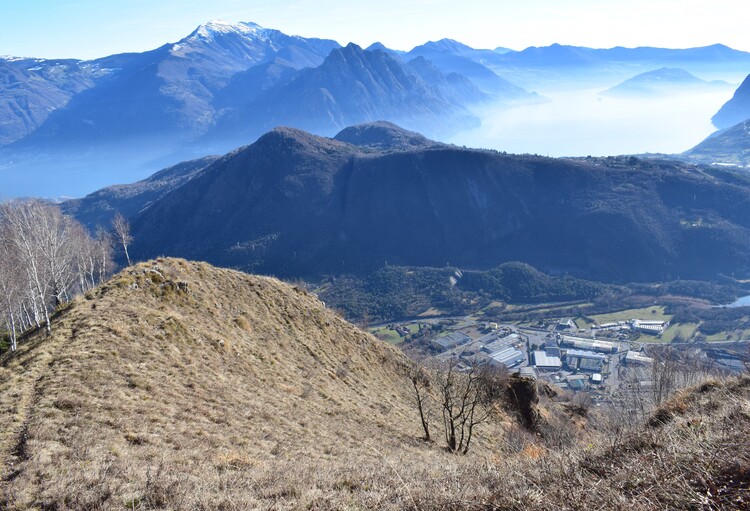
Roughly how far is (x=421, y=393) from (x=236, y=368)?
43.1 feet

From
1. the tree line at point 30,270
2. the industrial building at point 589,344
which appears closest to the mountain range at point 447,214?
the industrial building at point 589,344

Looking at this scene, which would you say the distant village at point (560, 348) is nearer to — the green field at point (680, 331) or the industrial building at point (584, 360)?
the industrial building at point (584, 360)

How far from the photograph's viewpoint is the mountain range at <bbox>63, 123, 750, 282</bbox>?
134 metres

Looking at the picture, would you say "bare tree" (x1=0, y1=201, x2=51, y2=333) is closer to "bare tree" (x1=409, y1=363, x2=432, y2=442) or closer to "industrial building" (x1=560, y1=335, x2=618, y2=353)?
"bare tree" (x1=409, y1=363, x2=432, y2=442)

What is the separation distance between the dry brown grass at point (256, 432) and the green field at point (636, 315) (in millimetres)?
75063

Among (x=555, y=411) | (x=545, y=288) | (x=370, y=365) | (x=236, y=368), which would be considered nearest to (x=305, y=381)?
(x=236, y=368)

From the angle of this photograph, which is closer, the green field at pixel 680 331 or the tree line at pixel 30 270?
the tree line at pixel 30 270

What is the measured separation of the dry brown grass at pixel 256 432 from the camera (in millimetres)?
7066

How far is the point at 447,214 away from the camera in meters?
162

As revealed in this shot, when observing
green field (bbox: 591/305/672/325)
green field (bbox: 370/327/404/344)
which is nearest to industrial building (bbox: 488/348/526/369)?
green field (bbox: 370/327/404/344)

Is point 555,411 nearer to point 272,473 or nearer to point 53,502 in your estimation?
point 272,473

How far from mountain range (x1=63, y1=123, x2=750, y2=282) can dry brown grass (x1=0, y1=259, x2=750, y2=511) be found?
109832mm

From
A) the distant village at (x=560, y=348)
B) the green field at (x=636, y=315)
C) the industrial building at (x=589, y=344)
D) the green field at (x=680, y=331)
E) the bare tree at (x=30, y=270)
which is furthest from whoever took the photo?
the green field at (x=636, y=315)

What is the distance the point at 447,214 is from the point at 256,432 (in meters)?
151
